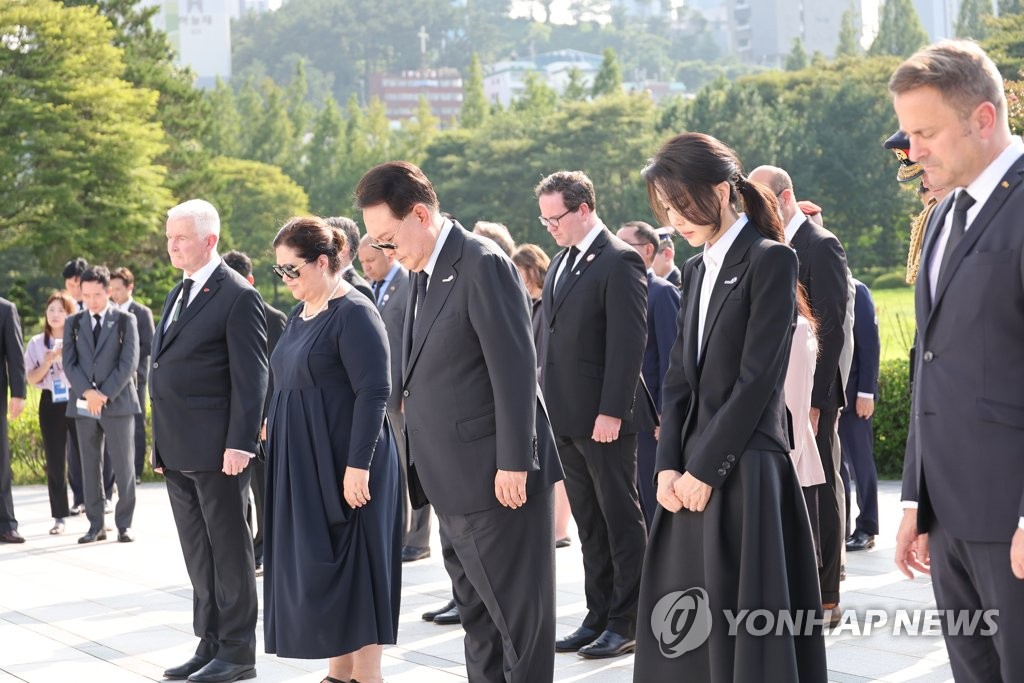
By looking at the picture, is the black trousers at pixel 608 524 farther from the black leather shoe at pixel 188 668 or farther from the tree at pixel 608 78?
the tree at pixel 608 78

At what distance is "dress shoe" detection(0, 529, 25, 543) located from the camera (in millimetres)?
9656

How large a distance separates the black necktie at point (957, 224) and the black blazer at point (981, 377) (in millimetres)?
34

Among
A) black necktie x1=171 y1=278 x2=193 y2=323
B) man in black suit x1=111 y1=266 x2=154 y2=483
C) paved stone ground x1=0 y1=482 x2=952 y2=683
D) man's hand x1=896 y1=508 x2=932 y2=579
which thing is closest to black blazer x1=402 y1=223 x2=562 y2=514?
paved stone ground x1=0 y1=482 x2=952 y2=683

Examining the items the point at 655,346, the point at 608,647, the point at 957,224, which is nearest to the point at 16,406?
the point at 655,346

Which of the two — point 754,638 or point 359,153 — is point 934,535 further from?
point 359,153

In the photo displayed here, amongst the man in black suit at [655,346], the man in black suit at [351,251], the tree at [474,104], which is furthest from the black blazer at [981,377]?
the tree at [474,104]

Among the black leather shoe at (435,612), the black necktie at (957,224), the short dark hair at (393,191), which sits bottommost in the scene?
the black leather shoe at (435,612)

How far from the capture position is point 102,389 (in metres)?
9.48

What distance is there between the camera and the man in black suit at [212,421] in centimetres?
556

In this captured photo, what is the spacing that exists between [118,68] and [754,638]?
1789 inches

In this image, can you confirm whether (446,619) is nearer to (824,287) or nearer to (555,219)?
(555,219)

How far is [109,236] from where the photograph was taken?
42812mm

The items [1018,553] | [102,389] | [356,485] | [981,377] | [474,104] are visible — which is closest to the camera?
[1018,553]

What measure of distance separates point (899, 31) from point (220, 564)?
302ft
